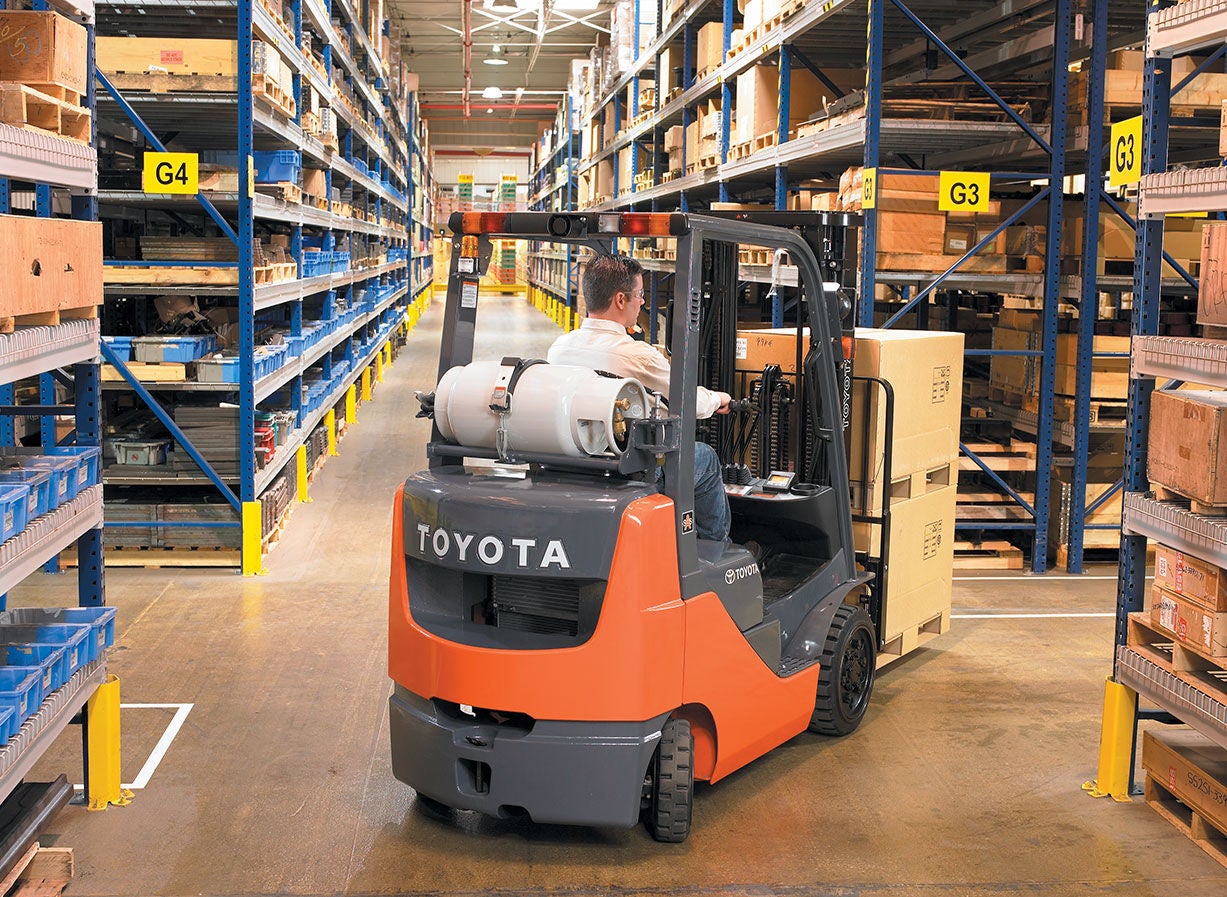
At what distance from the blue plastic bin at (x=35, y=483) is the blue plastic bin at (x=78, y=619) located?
0.54 meters

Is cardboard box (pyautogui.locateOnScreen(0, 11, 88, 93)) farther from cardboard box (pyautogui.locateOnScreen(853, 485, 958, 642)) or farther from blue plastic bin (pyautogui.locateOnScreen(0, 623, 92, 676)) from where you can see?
cardboard box (pyautogui.locateOnScreen(853, 485, 958, 642))

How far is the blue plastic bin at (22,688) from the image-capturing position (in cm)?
363

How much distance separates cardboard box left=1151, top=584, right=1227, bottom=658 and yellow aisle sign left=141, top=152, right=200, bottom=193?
18.1 feet

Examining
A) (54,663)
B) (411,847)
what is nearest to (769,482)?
(411,847)

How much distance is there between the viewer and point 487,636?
169 inches

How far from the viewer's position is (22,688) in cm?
369

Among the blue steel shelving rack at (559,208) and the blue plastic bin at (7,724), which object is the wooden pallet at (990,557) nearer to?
the blue plastic bin at (7,724)

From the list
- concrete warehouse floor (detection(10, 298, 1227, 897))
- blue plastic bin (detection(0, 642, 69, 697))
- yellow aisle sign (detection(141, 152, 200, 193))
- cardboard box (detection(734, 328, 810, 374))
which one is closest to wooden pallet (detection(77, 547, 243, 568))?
concrete warehouse floor (detection(10, 298, 1227, 897))

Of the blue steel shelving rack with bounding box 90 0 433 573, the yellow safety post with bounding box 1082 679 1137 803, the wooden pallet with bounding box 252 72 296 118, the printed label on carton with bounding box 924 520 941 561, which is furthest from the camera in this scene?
the wooden pallet with bounding box 252 72 296 118

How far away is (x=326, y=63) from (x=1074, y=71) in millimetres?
6982

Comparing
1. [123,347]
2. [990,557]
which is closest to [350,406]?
[123,347]

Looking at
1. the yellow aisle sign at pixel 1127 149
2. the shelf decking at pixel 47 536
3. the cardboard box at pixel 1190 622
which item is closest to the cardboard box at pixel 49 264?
the shelf decking at pixel 47 536

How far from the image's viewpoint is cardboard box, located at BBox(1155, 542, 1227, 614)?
4.17m

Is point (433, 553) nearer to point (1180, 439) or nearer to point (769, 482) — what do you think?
point (769, 482)
